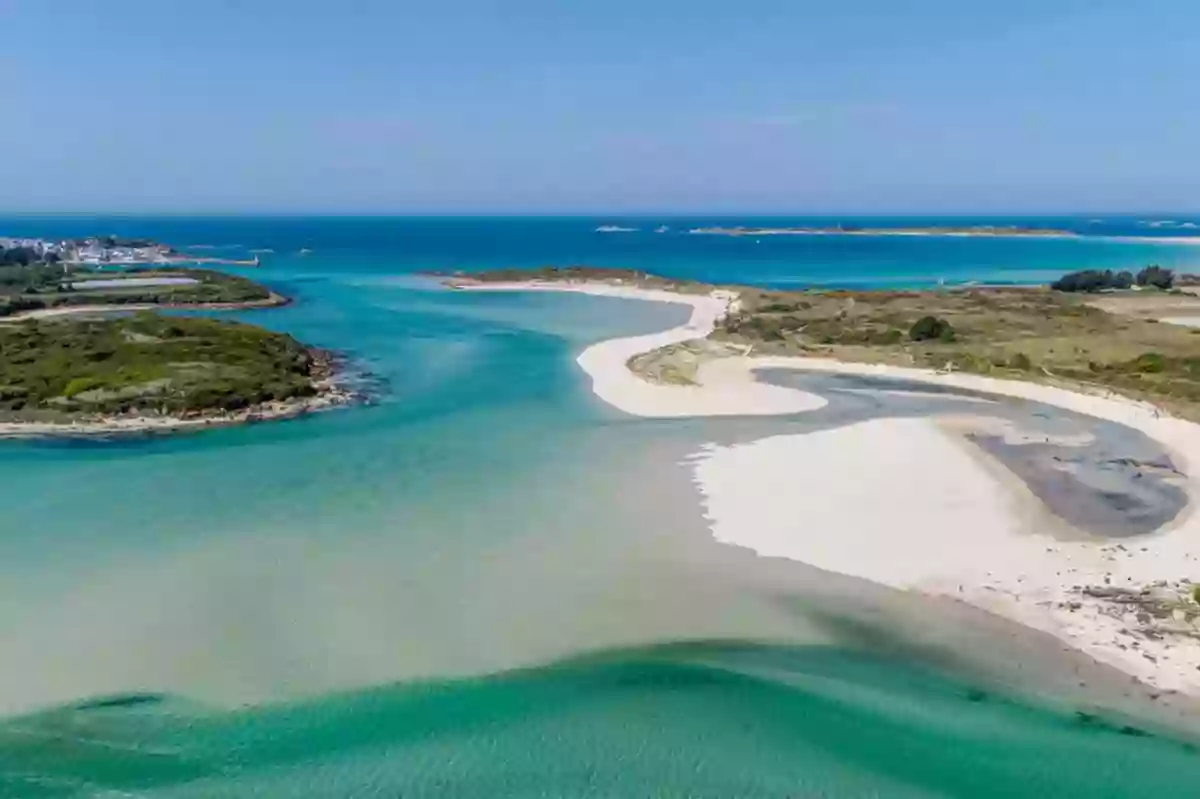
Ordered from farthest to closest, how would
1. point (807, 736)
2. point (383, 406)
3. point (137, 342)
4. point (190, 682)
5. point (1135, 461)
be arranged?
point (137, 342)
point (383, 406)
point (1135, 461)
point (190, 682)
point (807, 736)

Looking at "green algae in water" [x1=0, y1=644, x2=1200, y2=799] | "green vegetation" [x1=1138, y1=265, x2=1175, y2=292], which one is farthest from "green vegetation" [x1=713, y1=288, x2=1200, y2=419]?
"green algae in water" [x1=0, y1=644, x2=1200, y2=799]

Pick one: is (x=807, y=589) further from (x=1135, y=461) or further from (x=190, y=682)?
(x=1135, y=461)

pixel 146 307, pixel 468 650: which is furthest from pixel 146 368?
pixel 146 307

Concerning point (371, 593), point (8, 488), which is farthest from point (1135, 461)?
point (8, 488)

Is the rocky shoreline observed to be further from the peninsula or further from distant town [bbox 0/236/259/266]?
distant town [bbox 0/236/259/266]

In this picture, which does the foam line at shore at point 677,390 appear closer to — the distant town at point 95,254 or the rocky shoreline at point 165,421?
the rocky shoreline at point 165,421
